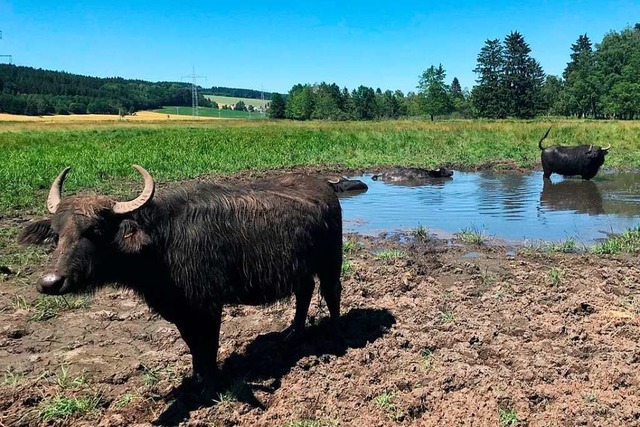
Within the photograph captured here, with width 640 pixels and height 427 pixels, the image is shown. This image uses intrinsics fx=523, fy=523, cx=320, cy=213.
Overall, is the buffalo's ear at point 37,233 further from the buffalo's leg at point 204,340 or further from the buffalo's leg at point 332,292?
the buffalo's leg at point 332,292

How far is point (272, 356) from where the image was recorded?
16.4ft

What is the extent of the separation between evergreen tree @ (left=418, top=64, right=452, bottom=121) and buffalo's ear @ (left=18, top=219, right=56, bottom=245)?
320 feet

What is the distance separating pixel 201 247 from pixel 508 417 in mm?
2686

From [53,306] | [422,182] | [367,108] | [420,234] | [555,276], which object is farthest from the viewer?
[367,108]

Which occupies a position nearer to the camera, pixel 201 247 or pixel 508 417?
pixel 508 417

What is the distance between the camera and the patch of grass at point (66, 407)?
398 centimetres

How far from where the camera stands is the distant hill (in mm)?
116438

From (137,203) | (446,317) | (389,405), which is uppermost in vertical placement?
(137,203)

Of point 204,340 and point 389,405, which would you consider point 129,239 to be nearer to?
point 204,340

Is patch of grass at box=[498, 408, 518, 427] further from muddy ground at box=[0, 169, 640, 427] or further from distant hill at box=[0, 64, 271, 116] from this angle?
distant hill at box=[0, 64, 271, 116]

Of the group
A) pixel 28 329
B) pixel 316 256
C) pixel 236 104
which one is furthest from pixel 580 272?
pixel 236 104

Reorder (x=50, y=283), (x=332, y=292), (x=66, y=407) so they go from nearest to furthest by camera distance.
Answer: (x=50, y=283)
(x=66, y=407)
(x=332, y=292)

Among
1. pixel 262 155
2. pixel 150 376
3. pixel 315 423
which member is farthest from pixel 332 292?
pixel 262 155

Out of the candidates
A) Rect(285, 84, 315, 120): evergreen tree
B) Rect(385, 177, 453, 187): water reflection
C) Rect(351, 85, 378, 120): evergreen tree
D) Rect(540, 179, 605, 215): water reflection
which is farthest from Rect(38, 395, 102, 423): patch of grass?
Rect(285, 84, 315, 120): evergreen tree
